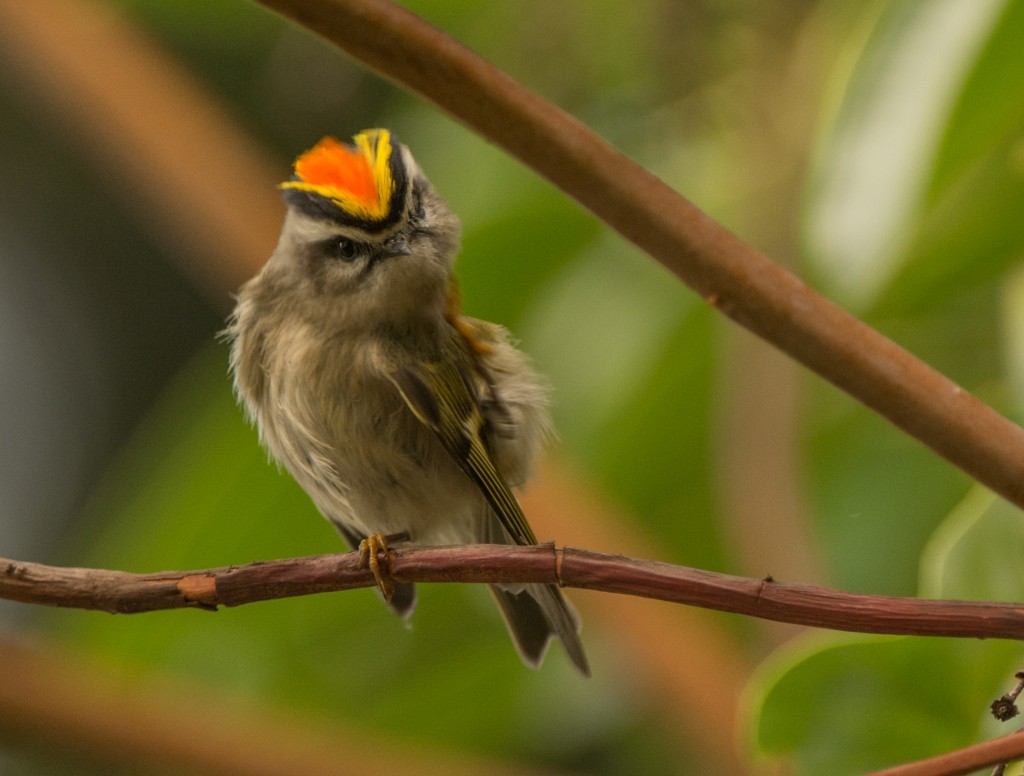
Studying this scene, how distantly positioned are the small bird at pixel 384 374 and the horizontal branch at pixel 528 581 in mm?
466

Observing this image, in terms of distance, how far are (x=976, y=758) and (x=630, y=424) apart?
137 cm

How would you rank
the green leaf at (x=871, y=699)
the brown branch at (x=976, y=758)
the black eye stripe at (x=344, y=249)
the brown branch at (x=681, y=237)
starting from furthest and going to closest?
the black eye stripe at (x=344, y=249), the green leaf at (x=871, y=699), the brown branch at (x=681, y=237), the brown branch at (x=976, y=758)

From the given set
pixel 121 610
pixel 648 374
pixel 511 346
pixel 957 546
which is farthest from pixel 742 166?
pixel 121 610

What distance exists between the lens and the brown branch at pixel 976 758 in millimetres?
875

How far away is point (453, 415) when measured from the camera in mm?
1655

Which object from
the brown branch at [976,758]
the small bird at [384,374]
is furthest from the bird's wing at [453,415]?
the brown branch at [976,758]

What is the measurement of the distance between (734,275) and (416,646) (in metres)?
1.51

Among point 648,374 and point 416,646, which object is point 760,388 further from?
point 416,646

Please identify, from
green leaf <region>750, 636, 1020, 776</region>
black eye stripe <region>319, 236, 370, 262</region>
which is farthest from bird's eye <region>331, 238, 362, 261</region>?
green leaf <region>750, 636, 1020, 776</region>

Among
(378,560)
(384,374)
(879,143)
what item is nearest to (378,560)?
(378,560)

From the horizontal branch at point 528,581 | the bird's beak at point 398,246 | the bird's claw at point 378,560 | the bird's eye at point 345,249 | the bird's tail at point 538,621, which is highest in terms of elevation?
the bird's eye at point 345,249

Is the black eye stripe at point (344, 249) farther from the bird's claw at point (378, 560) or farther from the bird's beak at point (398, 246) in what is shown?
the bird's claw at point (378, 560)

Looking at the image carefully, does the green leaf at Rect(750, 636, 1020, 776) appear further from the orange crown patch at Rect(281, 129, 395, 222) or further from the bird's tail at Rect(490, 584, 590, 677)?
the orange crown patch at Rect(281, 129, 395, 222)

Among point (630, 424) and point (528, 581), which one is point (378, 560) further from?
point (630, 424)
